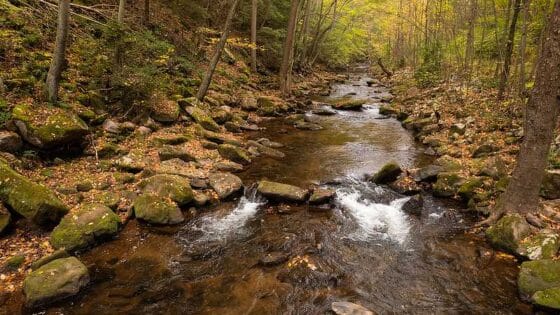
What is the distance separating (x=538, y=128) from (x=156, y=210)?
790 centimetres

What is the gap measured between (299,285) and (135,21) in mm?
14211

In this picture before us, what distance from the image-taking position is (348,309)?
5527 millimetres

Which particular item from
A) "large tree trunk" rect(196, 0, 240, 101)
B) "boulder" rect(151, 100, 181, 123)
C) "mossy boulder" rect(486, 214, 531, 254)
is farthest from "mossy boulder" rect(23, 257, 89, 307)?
"large tree trunk" rect(196, 0, 240, 101)

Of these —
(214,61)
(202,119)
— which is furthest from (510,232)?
(214,61)

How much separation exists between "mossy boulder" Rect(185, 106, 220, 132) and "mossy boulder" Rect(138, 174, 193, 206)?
5063 mm

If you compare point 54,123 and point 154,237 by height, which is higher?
point 54,123

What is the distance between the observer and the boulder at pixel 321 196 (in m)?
9.22

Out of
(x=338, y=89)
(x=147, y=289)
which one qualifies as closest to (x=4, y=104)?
(x=147, y=289)

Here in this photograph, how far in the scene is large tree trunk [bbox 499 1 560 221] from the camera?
Answer: 6.38 meters

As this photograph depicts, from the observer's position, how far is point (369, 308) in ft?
18.7

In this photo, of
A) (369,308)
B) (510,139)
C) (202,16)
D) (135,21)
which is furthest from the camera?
(202,16)

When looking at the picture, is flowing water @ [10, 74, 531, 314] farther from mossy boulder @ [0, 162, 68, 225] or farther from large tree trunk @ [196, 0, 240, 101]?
large tree trunk @ [196, 0, 240, 101]

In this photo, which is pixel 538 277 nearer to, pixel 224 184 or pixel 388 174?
pixel 388 174

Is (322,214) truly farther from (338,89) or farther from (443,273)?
(338,89)
